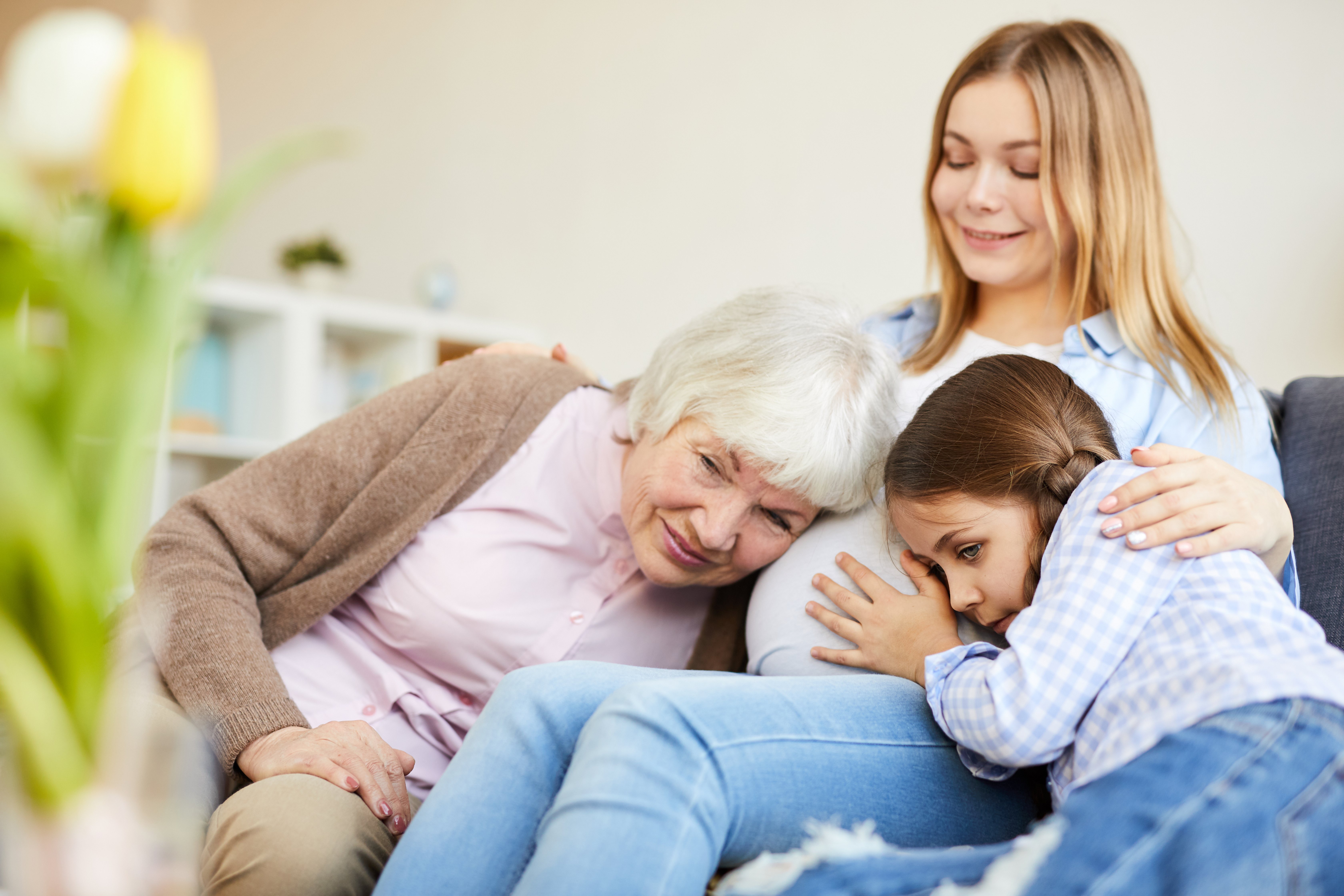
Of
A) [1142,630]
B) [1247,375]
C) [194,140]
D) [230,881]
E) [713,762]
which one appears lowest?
[230,881]

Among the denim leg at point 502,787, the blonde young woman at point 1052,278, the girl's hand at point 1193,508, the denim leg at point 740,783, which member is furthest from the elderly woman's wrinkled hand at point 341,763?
the girl's hand at point 1193,508

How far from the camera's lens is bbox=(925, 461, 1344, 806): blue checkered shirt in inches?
35.8

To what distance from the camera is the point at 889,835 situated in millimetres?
1029

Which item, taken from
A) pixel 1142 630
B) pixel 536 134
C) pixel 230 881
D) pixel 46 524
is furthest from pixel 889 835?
pixel 536 134

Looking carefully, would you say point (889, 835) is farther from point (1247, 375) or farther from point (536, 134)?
point (536, 134)

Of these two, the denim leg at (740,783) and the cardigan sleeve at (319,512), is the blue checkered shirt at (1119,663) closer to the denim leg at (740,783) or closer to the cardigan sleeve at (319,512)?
the denim leg at (740,783)

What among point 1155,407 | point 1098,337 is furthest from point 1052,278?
point 1155,407

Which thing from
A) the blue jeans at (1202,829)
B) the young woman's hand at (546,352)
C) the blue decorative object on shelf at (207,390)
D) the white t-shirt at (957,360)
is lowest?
the blue decorative object on shelf at (207,390)

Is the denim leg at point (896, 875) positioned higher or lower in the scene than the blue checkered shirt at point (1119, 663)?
lower

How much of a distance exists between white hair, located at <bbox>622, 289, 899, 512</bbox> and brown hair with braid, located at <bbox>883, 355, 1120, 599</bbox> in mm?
89

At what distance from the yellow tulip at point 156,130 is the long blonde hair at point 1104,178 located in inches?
52.6

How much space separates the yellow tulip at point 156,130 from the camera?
0.51 m

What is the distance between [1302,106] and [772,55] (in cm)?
136

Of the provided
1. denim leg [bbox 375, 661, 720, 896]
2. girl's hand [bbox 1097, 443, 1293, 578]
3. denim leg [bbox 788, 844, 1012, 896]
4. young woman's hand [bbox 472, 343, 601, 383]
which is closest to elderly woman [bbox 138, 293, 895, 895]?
young woman's hand [bbox 472, 343, 601, 383]
